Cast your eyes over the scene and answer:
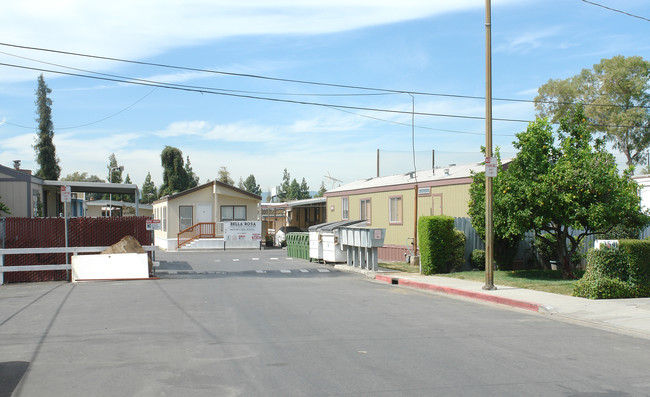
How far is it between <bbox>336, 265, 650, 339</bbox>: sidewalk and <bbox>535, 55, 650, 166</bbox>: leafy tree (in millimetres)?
31884

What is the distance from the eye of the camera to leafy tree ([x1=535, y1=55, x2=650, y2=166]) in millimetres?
43406

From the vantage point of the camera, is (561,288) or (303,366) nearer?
(303,366)

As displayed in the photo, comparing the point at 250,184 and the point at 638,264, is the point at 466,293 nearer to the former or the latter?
the point at 638,264

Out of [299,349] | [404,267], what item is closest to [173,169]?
[404,267]

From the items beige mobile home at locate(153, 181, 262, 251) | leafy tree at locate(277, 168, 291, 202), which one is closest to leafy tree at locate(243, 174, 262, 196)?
leafy tree at locate(277, 168, 291, 202)

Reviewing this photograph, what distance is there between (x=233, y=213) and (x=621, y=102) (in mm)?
30769

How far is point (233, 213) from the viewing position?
133 ft

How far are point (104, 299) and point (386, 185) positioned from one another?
16.8 metres

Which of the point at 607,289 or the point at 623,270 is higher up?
the point at 623,270

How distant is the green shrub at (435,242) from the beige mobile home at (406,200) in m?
3.17

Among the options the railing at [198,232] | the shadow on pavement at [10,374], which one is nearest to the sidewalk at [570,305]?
the shadow on pavement at [10,374]

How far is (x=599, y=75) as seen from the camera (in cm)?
4591

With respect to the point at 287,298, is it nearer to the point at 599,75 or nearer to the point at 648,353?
the point at 648,353

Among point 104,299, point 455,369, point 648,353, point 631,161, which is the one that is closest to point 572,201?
point 648,353
